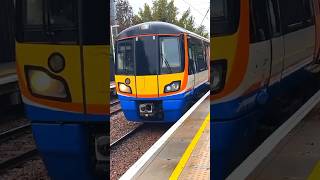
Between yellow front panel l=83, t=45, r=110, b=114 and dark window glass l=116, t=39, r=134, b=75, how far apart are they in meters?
0.08

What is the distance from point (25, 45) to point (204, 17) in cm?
120

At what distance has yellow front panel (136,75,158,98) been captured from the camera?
2.89 meters

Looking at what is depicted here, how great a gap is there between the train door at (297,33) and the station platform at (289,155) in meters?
0.84

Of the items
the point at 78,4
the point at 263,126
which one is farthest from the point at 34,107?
the point at 263,126

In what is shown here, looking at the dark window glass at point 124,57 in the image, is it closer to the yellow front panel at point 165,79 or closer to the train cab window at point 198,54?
the yellow front panel at point 165,79

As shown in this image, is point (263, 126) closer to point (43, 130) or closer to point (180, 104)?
point (180, 104)

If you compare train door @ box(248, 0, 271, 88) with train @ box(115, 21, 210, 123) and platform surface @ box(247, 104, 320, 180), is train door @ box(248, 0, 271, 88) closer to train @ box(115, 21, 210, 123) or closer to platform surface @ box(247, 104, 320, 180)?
train @ box(115, 21, 210, 123)

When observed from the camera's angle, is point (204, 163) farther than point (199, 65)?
No

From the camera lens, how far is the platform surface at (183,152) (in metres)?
2.83

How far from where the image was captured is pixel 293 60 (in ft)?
15.3

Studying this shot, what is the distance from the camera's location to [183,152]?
120 inches

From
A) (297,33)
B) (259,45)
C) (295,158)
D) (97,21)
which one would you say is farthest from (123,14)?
(295,158)

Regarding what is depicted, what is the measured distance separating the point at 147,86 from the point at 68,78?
524mm

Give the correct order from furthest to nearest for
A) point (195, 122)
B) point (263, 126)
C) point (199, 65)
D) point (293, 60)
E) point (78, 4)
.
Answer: point (293, 60), point (263, 126), point (199, 65), point (195, 122), point (78, 4)
